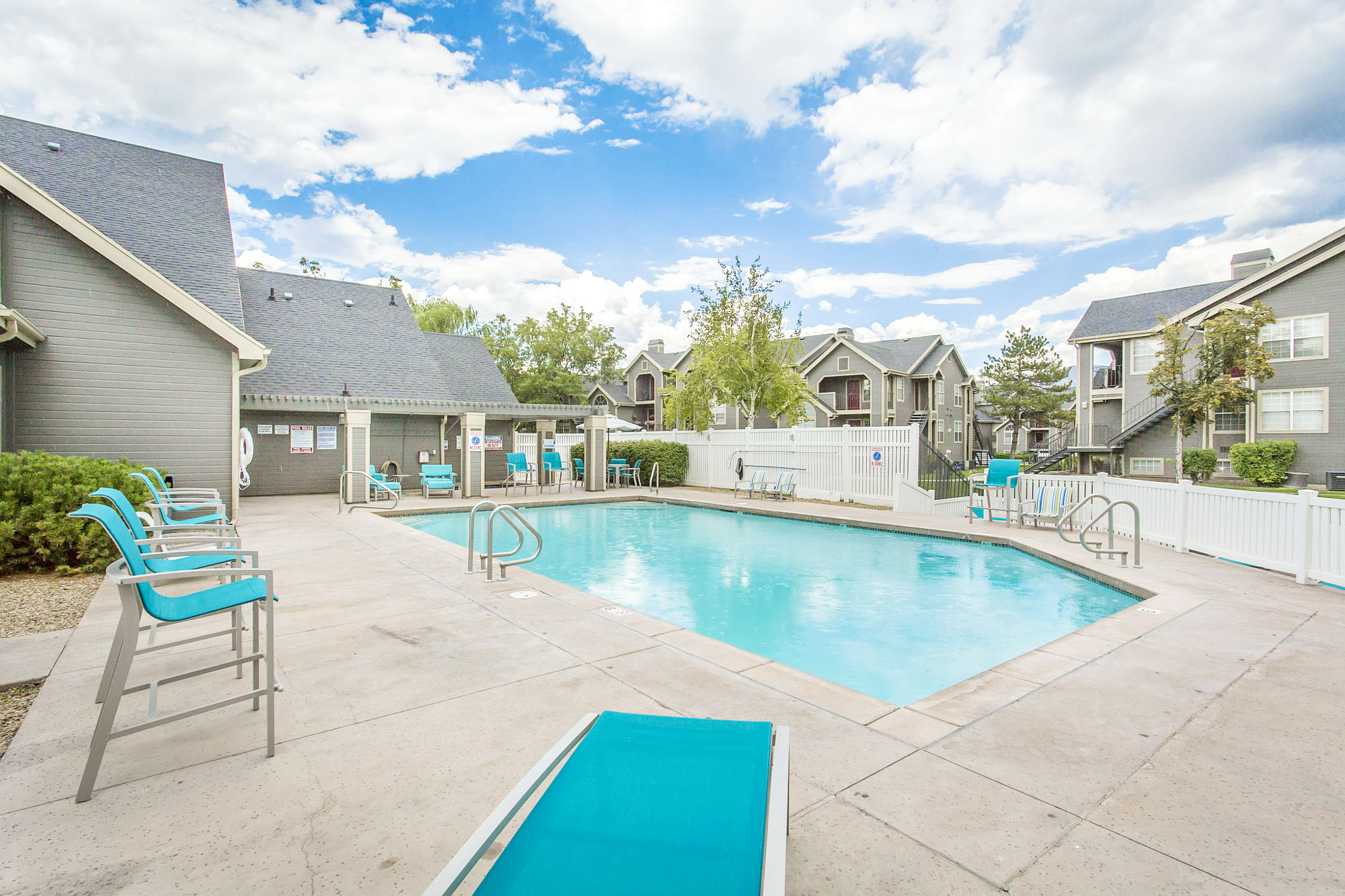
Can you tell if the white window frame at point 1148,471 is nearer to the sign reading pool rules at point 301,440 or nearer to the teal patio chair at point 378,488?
the teal patio chair at point 378,488

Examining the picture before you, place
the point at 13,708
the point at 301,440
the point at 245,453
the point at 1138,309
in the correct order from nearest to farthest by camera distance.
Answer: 1. the point at 13,708
2. the point at 245,453
3. the point at 301,440
4. the point at 1138,309

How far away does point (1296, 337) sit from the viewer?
17.4 m

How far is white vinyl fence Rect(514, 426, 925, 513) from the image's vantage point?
12562 millimetres

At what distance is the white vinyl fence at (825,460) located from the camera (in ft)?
41.2

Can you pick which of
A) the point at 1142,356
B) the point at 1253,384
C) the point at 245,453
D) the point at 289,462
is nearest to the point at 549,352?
the point at 289,462

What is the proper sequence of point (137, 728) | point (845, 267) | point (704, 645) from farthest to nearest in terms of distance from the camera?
point (845, 267), point (704, 645), point (137, 728)

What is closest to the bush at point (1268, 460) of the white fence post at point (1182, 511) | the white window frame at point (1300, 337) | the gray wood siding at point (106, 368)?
the white window frame at point (1300, 337)

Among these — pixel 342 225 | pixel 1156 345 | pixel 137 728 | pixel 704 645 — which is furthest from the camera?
pixel 342 225

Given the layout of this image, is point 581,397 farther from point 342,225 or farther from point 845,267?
point 845,267

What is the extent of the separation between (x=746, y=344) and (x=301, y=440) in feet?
45.7

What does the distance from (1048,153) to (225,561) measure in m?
16.6

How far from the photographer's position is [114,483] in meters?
6.29

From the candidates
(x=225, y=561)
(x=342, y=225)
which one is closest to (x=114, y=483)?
(x=225, y=561)

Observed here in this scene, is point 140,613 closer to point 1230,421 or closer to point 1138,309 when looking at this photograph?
point 1230,421
